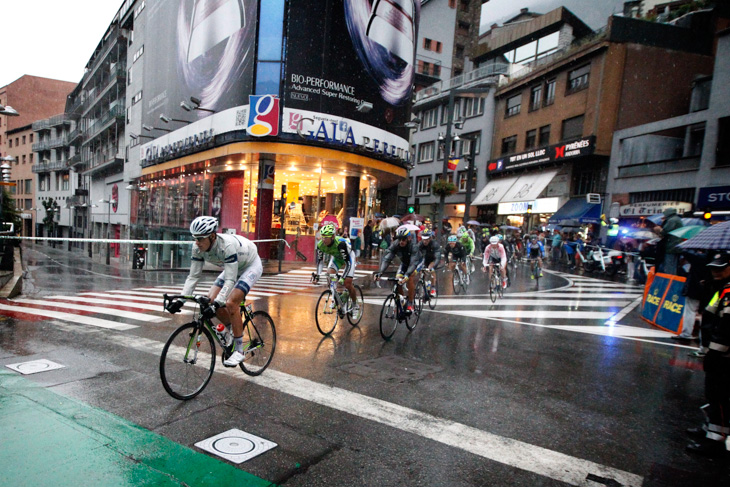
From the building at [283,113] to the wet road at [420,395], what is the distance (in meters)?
11.4

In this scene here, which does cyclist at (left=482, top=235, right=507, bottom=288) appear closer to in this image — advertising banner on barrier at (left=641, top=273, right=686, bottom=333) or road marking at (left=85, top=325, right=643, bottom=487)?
advertising banner on barrier at (left=641, top=273, right=686, bottom=333)

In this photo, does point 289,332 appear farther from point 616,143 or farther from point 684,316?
point 616,143

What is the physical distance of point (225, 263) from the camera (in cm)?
503

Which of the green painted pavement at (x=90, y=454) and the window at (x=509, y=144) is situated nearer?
the green painted pavement at (x=90, y=454)

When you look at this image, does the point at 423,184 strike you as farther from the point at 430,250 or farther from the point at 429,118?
the point at 430,250

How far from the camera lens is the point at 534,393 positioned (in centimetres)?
541

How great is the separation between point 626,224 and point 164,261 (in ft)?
95.1

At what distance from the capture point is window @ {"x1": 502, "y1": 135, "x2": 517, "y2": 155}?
3733cm

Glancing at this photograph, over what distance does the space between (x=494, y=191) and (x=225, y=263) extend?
35815 millimetres

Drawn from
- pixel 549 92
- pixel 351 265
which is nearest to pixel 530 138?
pixel 549 92

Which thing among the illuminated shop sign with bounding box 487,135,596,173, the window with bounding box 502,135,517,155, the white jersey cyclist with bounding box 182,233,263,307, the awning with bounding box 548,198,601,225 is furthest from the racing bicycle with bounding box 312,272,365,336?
the window with bounding box 502,135,517,155

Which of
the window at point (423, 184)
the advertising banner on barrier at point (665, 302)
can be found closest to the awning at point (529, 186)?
the window at point (423, 184)

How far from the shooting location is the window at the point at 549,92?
108ft

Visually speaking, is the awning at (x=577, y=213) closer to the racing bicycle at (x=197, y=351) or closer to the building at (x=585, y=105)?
the building at (x=585, y=105)
